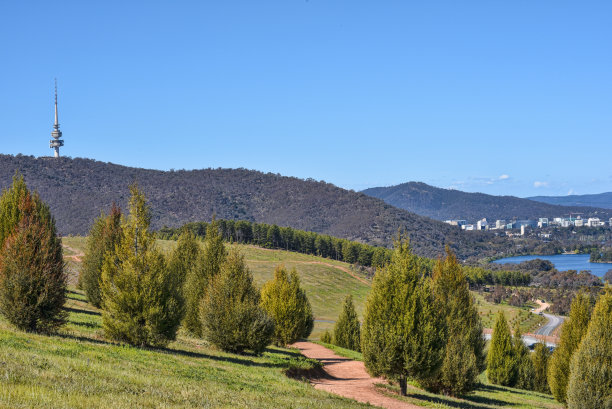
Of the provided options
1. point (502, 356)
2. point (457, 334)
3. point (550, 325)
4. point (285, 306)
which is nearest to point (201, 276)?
point (285, 306)

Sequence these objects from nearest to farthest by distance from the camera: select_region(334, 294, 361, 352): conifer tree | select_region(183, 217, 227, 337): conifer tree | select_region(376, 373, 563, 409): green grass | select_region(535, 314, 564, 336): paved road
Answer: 1. select_region(376, 373, 563, 409): green grass
2. select_region(183, 217, 227, 337): conifer tree
3. select_region(334, 294, 361, 352): conifer tree
4. select_region(535, 314, 564, 336): paved road

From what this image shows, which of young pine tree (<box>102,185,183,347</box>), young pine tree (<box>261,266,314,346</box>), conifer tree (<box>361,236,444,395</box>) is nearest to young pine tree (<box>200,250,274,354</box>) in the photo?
young pine tree (<box>102,185,183,347</box>)

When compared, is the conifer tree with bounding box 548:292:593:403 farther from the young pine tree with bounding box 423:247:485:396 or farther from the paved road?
the paved road

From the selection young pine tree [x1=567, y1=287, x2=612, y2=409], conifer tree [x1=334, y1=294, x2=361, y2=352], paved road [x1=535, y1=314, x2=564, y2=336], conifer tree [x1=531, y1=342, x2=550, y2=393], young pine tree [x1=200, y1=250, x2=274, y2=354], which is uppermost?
young pine tree [x1=200, y1=250, x2=274, y2=354]

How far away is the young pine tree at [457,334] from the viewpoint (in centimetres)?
3042

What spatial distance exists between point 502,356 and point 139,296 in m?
35.4

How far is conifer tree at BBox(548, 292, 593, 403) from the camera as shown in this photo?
34.8m

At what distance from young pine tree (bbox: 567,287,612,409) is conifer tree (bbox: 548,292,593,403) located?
7320mm

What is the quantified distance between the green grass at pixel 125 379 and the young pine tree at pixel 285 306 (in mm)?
17085

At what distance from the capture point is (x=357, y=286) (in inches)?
4552

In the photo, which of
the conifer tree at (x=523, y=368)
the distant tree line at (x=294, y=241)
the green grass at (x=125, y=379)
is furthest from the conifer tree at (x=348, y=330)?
the distant tree line at (x=294, y=241)

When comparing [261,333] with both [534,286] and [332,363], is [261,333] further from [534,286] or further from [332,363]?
[534,286]

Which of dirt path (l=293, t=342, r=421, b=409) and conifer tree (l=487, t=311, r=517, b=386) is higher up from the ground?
dirt path (l=293, t=342, r=421, b=409)

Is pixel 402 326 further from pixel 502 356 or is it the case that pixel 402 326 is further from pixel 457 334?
pixel 502 356
